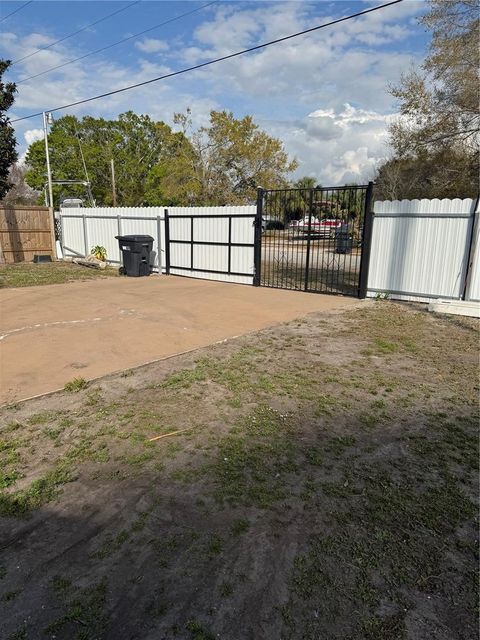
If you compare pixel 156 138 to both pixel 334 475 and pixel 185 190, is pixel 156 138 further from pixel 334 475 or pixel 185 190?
pixel 334 475

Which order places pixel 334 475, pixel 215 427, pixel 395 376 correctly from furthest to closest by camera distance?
pixel 395 376, pixel 215 427, pixel 334 475

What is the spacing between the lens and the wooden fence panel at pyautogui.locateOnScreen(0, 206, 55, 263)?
1557cm

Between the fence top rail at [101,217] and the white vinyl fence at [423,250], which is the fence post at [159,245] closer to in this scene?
the fence top rail at [101,217]

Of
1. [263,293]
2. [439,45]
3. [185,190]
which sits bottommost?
[263,293]

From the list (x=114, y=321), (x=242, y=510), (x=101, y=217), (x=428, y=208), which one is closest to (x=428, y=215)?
(x=428, y=208)

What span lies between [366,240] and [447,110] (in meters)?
5.81

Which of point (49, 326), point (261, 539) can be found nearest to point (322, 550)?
point (261, 539)

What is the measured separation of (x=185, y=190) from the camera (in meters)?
30.3

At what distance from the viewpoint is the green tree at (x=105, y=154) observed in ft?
→ 125

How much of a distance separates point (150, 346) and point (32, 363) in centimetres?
140

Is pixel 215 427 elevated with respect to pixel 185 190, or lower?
lower

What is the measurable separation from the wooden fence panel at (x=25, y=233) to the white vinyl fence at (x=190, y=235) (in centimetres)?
179

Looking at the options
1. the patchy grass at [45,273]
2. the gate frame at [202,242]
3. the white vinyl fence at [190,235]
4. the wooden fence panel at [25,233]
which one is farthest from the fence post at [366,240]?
the wooden fence panel at [25,233]

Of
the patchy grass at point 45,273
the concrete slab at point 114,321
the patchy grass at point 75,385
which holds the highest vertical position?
the patchy grass at point 75,385
